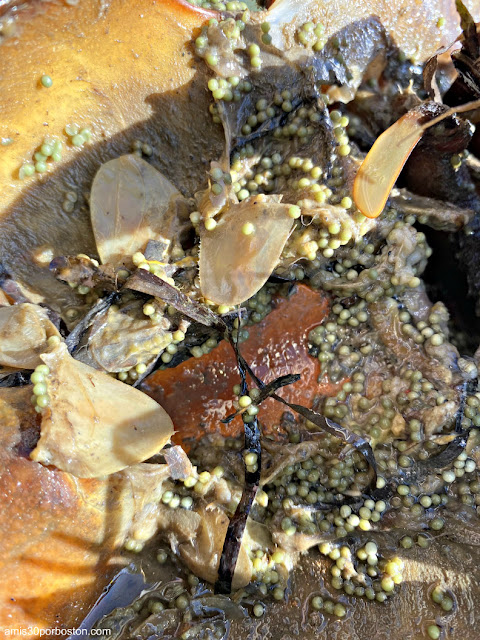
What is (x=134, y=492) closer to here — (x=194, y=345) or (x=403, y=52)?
(x=194, y=345)

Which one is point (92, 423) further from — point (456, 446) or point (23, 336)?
point (456, 446)

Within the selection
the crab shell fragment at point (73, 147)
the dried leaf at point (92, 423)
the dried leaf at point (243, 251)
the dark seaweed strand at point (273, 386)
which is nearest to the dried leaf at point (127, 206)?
the crab shell fragment at point (73, 147)

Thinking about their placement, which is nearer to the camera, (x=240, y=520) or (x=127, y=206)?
(x=240, y=520)

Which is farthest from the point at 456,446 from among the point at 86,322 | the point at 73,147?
the point at 73,147

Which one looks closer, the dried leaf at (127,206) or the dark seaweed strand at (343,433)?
the dark seaweed strand at (343,433)

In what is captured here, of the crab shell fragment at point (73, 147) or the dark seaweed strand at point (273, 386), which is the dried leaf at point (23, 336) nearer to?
the crab shell fragment at point (73, 147)

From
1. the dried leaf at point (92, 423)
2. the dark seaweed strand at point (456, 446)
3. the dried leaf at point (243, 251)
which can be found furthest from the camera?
the dark seaweed strand at point (456, 446)

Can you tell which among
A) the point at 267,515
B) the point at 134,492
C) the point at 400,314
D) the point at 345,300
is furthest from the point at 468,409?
the point at 134,492
